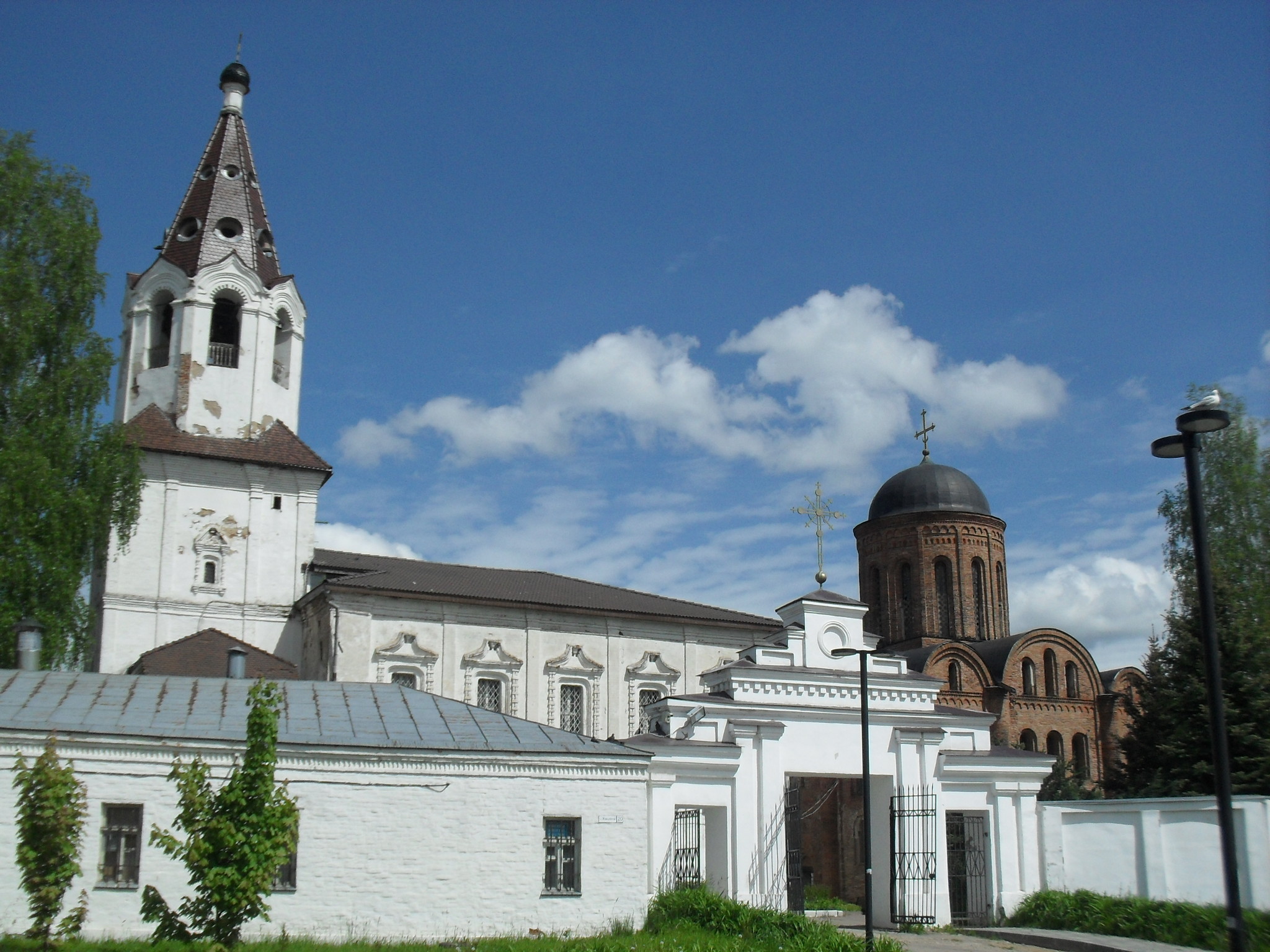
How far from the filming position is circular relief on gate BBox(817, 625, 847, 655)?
2102 centimetres

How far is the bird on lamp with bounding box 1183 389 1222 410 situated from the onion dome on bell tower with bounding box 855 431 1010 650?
31836mm

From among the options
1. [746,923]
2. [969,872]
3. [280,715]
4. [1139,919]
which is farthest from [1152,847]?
[280,715]

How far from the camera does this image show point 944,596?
41469 mm

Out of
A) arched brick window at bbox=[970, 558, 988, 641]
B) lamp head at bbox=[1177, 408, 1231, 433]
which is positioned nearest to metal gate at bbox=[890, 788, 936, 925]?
lamp head at bbox=[1177, 408, 1231, 433]

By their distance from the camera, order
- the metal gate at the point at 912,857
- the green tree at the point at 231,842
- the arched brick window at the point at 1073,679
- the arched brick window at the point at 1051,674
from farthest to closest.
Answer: the arched brick window at the point at 1073,679 → the arched brick window at the point at 1051,674 → the metal gate at the point at 912,857 → the green tree at the point at 231,842

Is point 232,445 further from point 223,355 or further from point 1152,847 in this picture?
point 1152,847

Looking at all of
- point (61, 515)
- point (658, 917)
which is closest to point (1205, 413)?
point (658, 917)

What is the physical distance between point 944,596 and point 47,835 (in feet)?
113

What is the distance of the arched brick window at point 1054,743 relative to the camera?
37.4m

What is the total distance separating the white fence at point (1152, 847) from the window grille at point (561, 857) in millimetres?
9082

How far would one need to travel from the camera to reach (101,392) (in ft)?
81.6

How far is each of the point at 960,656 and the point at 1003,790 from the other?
54.1ft

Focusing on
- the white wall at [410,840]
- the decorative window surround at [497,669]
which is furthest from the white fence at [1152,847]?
the decorative window surround at [497,669]

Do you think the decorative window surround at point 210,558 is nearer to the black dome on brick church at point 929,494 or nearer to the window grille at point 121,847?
the window grille at point 121,847
